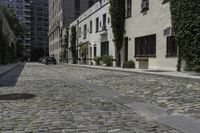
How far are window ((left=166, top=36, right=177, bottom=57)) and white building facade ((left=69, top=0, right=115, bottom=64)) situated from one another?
13.0 metres

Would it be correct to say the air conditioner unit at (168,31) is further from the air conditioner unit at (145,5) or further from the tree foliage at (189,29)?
the air conditioner unit at (145,5)

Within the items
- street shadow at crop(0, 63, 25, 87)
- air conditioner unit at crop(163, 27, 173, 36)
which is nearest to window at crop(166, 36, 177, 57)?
air conditioner unit at crop(163, 27, 173, 36)

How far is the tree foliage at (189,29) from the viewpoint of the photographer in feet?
62.0

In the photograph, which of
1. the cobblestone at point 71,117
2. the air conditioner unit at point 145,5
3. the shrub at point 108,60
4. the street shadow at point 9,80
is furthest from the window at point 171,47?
the cobblestone at point 71,117

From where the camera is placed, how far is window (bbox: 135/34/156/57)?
91.1 ft

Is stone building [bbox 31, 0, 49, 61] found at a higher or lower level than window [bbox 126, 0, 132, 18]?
higher

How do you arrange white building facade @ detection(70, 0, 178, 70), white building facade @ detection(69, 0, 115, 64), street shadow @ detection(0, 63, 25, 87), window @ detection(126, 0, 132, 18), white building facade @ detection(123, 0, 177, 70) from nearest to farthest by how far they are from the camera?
street shadow @ detection(0, 63, 25, 87), white building facade @ detection(123, 0, 177, 70), white building facade @ detection(70, 0, 178, 70), window @ detection(126, 0, 132, 18), white building facade @ detection(69, 0, 115, 64)

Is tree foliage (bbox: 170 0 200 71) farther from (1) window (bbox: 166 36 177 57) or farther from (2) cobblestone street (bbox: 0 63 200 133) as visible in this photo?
(2) cobblestone street (bbox: 0 63 200 133)

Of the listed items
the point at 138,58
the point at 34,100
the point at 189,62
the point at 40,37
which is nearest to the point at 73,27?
the point at 138,58

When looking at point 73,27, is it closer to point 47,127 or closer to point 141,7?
point 141,7

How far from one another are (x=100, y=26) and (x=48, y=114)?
36321 millimetres

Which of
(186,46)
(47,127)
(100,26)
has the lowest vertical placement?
(47,127)

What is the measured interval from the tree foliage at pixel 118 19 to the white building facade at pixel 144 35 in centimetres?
54

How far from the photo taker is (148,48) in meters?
28.8
